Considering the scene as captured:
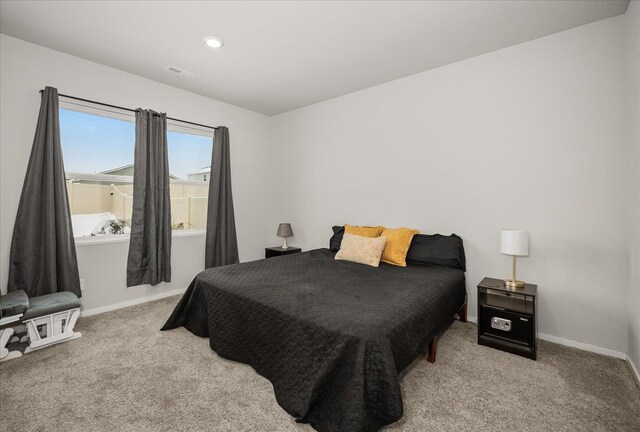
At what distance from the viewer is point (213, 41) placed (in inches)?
101

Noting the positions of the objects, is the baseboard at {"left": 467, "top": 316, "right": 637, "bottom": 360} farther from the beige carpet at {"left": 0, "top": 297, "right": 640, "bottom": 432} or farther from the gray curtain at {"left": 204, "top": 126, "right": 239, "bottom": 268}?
the gray curtain at {"left": 204, "top": 126, "right": 239, "bottom": 268}

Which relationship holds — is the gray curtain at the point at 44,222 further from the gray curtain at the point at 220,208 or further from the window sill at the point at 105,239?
the gray curtain at the point at 220,208

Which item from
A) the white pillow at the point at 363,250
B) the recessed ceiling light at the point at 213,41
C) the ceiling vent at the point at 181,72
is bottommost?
the white pillow at the point at 363,250

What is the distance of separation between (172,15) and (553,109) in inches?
127

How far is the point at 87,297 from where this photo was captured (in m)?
2.98

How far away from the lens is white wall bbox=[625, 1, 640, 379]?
1870mm

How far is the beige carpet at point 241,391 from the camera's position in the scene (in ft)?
4.96

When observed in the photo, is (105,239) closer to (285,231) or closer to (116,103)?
(116,103)

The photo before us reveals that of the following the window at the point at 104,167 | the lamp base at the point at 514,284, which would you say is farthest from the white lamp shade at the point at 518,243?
the window at the point at 104,167

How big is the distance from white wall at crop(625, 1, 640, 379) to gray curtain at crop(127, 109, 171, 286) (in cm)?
423

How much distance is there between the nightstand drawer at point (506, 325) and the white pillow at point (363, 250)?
101 cm

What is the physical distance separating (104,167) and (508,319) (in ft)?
13.9

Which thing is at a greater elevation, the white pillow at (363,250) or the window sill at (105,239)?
the window sill at (105,239)

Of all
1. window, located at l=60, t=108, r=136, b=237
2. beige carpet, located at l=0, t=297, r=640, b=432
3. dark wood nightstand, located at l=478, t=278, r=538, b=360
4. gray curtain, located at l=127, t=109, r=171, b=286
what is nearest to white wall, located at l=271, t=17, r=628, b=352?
dark wood nightstand, located at l=478, t=278, r=538, b=360
